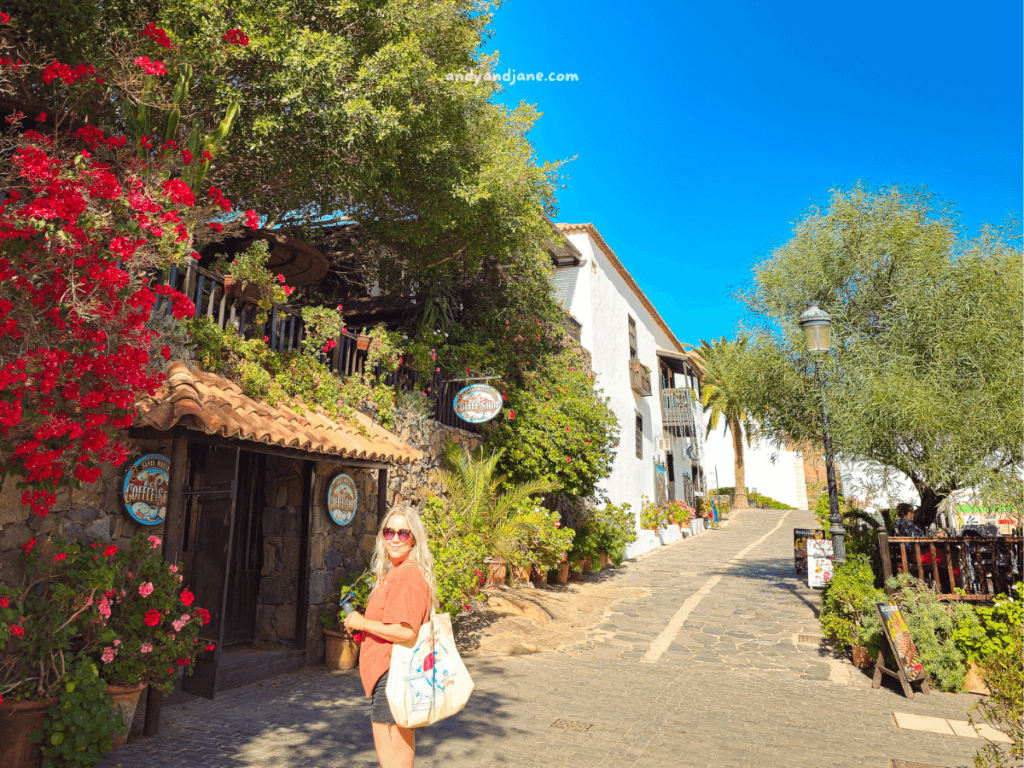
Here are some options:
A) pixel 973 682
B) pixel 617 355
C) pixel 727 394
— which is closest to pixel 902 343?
pixel 727 394

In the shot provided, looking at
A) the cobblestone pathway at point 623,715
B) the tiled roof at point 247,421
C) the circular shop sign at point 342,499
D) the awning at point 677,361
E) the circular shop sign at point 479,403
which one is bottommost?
the cobblestone pathway at point 623,715

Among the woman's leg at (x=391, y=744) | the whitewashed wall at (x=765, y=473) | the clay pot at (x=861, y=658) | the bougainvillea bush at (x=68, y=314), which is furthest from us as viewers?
the whitewashed wall at (x=765, y=473)

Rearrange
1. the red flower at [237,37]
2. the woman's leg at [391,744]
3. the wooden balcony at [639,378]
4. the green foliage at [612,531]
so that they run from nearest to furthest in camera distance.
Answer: the woman's leg at [391,744]
the red flower at [237,37]
the green foliage at [612,531]
the wooden balcony at [639,378]

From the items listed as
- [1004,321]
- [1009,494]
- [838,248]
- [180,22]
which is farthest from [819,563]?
[180,22]

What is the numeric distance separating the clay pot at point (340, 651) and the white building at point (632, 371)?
26.7 ft

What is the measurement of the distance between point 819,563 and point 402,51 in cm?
969

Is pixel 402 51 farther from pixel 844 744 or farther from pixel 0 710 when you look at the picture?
pixel 844 744

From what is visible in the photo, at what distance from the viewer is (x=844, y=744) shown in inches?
202

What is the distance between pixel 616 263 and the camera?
2123cm

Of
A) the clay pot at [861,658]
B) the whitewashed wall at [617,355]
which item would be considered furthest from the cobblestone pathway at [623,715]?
the whitewashed wall at [617,355]

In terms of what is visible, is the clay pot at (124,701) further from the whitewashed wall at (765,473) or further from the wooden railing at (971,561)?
the whitewashed wall at (765,473)

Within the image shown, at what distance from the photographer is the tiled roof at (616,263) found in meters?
18.7

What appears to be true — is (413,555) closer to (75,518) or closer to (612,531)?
(75,518)

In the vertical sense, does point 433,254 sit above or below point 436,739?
above
